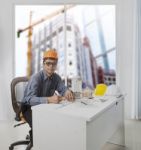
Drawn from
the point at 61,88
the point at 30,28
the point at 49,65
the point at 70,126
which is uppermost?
the point at 30,28

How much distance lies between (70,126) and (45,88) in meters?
0.96

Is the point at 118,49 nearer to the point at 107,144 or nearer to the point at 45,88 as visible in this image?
the point at 107,144

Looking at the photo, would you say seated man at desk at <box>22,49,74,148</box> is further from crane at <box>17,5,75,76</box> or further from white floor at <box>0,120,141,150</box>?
crane at <box>17,5,75,76</box>

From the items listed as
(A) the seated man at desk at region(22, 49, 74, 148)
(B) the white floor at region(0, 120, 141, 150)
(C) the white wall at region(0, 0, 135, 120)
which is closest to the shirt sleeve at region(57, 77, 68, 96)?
(A) the seated man at desk at region(22, 49, 74, 148)

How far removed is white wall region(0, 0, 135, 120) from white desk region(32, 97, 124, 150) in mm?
2298

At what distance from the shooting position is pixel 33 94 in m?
2.56

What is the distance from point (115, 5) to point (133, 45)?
0.83 meters

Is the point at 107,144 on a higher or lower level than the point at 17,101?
lower

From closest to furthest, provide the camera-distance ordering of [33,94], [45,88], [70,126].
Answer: [70,126]
[33,94]
[45,88]

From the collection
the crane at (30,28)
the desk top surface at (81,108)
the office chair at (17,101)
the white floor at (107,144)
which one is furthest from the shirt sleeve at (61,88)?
the crane at (30,28)

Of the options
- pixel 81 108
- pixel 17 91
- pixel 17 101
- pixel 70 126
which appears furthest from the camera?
pixel 17 91

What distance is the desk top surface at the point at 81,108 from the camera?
195 centimetres

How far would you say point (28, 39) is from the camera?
481cm

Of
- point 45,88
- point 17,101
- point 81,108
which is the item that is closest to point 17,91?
point 17,101
